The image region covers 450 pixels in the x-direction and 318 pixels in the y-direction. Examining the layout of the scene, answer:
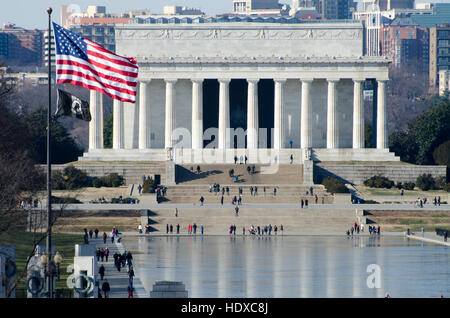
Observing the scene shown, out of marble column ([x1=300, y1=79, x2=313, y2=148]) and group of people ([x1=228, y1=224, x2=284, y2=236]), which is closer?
group of people ([x1=228, y1=224, x2=284, y2=236])

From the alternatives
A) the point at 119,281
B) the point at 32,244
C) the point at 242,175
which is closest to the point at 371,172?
the point at 242,175

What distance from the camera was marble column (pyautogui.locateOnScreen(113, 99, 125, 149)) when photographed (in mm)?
152000

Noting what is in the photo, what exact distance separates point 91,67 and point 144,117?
97.0 metres

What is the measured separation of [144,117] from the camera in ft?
496

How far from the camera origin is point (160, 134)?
155250 millimetres

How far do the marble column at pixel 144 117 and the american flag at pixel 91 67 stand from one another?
315 ft

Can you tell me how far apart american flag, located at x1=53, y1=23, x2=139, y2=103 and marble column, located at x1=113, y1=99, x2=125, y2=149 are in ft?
320

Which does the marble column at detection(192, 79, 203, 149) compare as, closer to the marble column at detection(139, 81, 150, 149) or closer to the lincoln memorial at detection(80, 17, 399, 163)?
the lincoln memorial at detection(80, 17, 399, 163)

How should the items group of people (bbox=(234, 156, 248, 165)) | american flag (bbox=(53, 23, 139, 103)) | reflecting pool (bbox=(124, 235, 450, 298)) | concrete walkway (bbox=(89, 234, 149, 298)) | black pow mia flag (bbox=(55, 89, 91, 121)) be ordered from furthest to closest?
1. group of people (bbox=(234, 156, 248, 165))
2. reflecting pool (bbox=(124, 235, 450, 298))
3. concrete walkway (bbox=(89, 234, 149, 298))
4. american flag (bbox=(53, 23, 139, 103))
5. black pow mia flag (bbox=(55, 89, 91, 121))

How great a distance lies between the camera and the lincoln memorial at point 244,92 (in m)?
150

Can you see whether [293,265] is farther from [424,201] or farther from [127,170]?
[127,170]

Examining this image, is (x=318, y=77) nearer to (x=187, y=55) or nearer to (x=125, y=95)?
(x=187, y=55)

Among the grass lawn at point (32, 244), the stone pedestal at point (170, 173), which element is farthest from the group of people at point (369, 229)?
the stone pedestal at point (170, 173)

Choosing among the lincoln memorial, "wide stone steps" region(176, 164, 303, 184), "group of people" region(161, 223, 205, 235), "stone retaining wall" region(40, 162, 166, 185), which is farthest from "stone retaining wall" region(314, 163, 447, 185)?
"group of people" region(161, 223, 205, 235)
